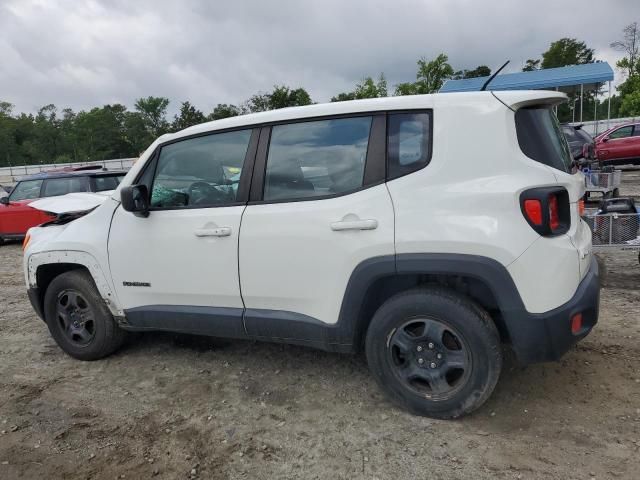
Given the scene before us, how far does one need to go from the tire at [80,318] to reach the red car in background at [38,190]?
5.87m

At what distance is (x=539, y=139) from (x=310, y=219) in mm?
1348

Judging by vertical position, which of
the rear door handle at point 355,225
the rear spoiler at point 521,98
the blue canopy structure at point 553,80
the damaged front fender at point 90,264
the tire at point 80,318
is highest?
the blue canopy structure at point 553,80

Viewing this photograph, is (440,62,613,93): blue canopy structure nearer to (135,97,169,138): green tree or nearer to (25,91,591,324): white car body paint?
(25,91,591,324): white car body paint

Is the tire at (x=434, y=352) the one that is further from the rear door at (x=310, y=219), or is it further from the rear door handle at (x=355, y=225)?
the rear door handle at (x=355, y=225)

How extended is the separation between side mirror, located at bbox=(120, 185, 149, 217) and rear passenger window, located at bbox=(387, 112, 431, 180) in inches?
69.3

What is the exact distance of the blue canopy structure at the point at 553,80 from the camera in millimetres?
22931

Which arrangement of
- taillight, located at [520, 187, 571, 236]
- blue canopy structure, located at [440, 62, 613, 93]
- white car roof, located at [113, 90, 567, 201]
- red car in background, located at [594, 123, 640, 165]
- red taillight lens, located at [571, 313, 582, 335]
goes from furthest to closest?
1. blue canopy structure, located at [440, 62, 613, 93]
2. red car in background, located at [594, 123, 640, 165]
3. white car roof, located at [113, 90, 567, 201]
4. red taillight lens, located at [571, 313, 582, 335]
5. taillight, located at [520, 187, 571, 236]

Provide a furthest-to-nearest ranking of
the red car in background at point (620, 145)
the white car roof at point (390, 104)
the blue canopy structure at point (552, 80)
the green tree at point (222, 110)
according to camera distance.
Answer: the green tree at point (222, 110), the blue canopy structure at point (552, 80), the red car in background at point (620, 145), the white car roof at point (390, 104)

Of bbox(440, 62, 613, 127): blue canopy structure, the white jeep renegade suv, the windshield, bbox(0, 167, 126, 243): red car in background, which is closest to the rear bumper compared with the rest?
the white jeep renegade suv

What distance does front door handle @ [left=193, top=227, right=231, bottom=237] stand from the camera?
3.12 metres

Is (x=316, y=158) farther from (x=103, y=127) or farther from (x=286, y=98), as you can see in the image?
(x=103, y=127)

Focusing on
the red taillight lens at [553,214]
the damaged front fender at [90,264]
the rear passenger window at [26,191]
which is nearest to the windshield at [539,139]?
the red taillight lens at [553,214]

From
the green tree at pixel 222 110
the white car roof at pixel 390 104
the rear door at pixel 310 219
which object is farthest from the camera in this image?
the green tree at pixel 222 110

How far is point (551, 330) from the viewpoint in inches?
98.0
